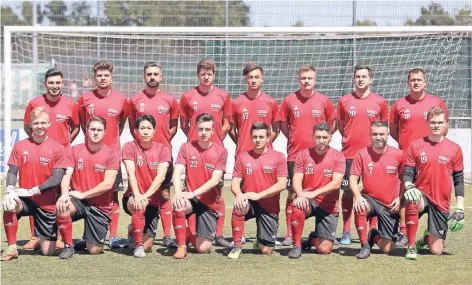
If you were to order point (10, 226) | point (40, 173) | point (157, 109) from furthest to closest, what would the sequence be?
point (157, 109), point (40, 173), point (10, 226)

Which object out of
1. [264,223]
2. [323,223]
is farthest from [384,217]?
[264,223]

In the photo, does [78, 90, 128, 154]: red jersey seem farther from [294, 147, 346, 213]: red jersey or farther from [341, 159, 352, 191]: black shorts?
[341, 159, 352, 191]: black shorts

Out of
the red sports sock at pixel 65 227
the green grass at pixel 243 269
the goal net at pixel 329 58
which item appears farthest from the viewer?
the goal net at pixel 329 58

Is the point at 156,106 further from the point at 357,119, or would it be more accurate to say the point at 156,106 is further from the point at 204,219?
the point at 357,119

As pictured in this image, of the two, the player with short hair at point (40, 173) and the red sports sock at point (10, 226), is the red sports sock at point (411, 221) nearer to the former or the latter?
the player with short hair at point (40, 173)

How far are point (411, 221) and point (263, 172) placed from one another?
1.30 m

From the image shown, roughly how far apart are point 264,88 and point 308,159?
21.7 feet

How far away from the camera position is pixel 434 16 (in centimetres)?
1689

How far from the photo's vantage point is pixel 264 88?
14.6 m

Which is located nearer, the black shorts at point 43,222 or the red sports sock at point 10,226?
the red sports sock at point 10,226

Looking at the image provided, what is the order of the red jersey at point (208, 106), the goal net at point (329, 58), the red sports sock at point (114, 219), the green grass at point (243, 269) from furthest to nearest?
the goal net at point (329, 58)
the red jersey at point (208, 106)
the red sports sock at point (114, 219)
the green grass at point (243, 269)

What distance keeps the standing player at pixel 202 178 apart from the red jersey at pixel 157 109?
604 mm

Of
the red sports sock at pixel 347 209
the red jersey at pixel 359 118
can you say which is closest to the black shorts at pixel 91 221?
the red sports sock at pixel 347 209

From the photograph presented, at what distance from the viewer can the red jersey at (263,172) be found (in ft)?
26.3
